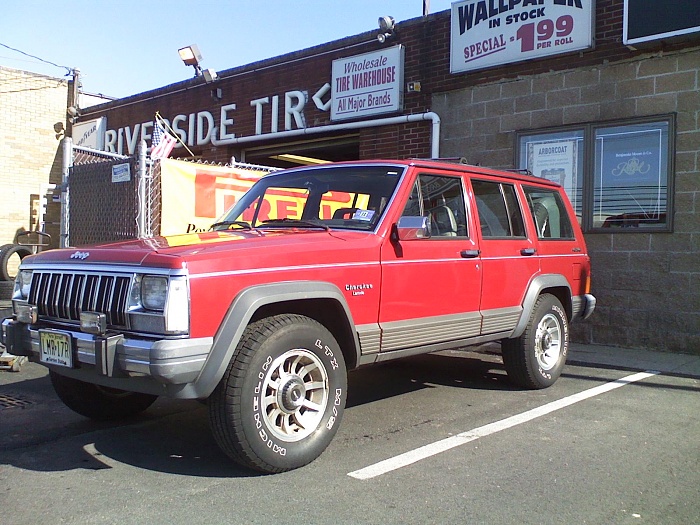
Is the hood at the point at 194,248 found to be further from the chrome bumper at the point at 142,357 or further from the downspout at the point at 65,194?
the downspout at the point at 65,194

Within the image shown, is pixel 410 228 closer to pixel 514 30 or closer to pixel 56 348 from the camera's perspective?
pixel 56 348

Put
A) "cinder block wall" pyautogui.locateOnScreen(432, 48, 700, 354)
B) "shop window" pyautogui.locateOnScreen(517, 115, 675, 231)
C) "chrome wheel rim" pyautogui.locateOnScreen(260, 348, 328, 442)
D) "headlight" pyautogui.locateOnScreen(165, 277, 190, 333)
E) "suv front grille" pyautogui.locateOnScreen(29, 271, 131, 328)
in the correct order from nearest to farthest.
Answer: "headlight" pyautogui.locateOnScreen(165, 277, 190, 333) < "suv front grille" pyautogui.locateOnScreen(29, 271, 131, 328) < "chrome wheel rim" pyautogui.locateOnScreen(260, 348, 328, 442) < "cinder block wall" pyautogui.locateOnScreen(432, 48, 700, 354) < "shop window" pyautogui.locateOnScreen(517, 115, 675, 231)

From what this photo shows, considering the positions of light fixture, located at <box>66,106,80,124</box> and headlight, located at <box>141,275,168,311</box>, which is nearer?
headlight, located at <box>141,275,168,311</box>

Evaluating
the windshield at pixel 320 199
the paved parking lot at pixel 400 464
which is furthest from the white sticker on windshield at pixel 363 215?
the paved parking lot at pixel 400 464

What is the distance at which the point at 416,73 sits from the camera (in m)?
10.6

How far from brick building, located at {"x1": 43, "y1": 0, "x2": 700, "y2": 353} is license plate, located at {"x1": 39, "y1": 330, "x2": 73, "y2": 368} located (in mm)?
6924

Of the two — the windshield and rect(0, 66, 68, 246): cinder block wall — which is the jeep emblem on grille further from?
rect(0, 66, 68, 246): cinder block wall

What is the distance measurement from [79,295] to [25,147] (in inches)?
572

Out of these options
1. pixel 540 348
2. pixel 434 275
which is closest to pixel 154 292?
pixel 434 275

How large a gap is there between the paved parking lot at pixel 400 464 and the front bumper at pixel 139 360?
0.57m

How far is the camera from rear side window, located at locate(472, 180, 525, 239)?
18.4ft

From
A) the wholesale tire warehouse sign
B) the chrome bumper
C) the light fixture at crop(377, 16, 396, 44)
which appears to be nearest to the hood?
the chrome bumper

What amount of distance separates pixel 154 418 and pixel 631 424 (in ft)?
11.6

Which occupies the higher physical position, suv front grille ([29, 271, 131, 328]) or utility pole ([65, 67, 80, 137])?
utility pole ([65, 67, 80, 137])
